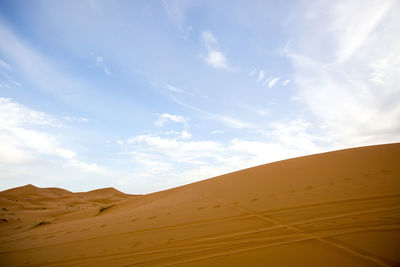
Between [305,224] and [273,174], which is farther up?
[273,174]

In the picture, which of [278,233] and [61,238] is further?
[61,238]

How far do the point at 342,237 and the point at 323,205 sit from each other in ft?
→ 4.27

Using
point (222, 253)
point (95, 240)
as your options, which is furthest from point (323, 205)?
point (95, 240)

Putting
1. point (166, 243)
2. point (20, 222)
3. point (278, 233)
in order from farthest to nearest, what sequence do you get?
point (20, 222)
point (166, 243)
point (278, 233)

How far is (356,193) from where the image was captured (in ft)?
12.5

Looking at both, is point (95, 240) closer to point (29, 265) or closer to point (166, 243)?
point (29, 265)

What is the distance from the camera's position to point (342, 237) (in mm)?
2320

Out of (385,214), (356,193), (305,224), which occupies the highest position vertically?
(356,193)

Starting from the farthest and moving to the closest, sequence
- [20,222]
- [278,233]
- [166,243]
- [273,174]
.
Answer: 1. [20,222]
2. [273,174]
3. [166,243]
4. [278,233]

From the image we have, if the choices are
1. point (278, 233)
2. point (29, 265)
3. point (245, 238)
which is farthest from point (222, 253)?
point (29, 265)

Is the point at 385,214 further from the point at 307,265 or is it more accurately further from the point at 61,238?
the point at 61,238

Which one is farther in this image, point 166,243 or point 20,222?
point 20,222

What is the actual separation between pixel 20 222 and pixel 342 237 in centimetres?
1148

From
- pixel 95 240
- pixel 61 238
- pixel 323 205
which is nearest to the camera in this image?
pixel 323 205
